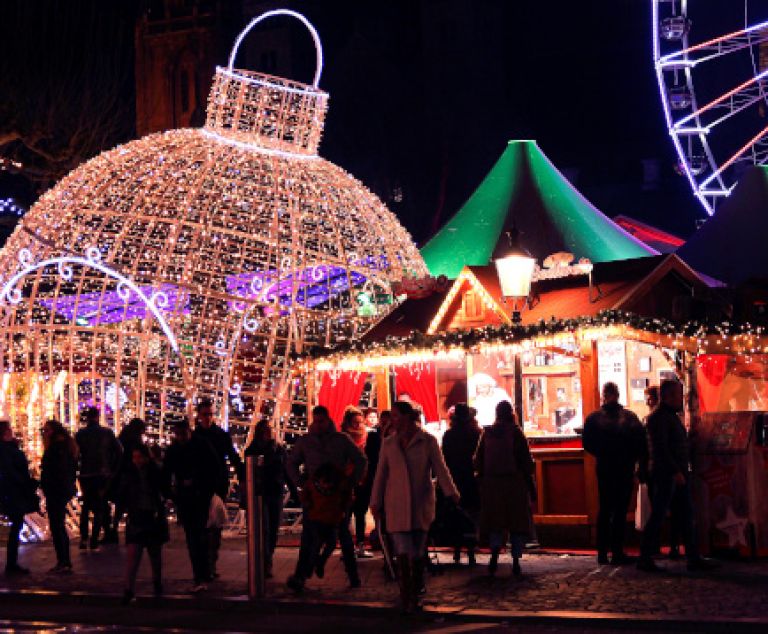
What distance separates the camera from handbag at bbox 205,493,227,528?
12.5 meters

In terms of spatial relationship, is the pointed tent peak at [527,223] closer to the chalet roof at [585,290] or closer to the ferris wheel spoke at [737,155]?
the ferris wheel spoke at [737,155]

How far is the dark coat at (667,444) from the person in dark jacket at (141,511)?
4126mm

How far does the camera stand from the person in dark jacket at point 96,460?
15977 mm

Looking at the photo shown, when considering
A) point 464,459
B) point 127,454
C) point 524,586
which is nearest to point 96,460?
point 127,454

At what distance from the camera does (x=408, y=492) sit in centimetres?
1057

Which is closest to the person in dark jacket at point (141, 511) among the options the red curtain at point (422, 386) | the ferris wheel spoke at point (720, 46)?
the red curtain at point (422, 386)

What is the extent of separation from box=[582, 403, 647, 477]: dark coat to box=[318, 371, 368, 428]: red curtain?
6051mm

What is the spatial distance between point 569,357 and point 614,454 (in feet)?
15.5

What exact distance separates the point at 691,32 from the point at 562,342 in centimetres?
1609

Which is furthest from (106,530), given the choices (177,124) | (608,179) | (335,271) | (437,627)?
(177,124)

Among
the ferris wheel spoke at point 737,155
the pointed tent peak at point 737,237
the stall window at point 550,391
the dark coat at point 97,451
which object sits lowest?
the dark coat at point 97,451

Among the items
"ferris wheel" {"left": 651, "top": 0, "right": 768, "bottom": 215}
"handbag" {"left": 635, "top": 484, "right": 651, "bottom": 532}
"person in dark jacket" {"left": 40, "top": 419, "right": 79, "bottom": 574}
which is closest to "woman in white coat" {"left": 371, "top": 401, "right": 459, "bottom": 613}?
"handbag" {"left": 635, "top": 484, "right": 651, "bottom": 532}

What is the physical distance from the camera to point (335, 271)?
17.8 metres

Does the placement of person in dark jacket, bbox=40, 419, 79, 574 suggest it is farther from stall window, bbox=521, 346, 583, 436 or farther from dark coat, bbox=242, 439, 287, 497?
stall window, bbox=521, 346, 583, 436
